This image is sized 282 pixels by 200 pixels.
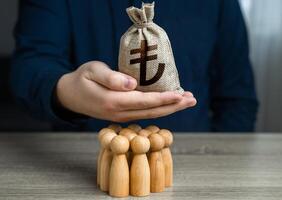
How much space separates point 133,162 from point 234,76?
0.56 metres

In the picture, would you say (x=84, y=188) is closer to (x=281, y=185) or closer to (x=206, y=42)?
(x=281, y=185)

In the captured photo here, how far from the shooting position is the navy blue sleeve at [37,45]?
32.5 inches

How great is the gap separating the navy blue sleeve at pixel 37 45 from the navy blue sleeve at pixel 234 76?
353 millimetres

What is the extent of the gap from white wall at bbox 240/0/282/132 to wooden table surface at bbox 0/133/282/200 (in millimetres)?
1187

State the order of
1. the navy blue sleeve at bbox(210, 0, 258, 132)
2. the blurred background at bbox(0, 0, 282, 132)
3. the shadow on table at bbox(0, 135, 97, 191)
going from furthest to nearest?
1. the blurred background at bbox(0, 0, 282, 132)
2. the navy blue sleeve at bbox(210, 0, 258, 132)
3. the shadow on table at bbox(0, 135, 97, 191)

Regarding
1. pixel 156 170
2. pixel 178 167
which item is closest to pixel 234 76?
pixel 178 167

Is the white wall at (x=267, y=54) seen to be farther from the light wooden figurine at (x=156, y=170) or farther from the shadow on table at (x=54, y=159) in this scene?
the light wooden figurine at (x=156, y=170)

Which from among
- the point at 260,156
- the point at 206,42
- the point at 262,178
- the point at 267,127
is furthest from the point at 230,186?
the point at 267,127

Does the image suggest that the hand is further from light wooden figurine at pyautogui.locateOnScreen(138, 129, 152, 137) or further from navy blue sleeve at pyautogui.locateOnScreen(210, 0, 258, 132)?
navy blue sleeve at pyautogui.locateOnScreen(210, 0, 258, 132)

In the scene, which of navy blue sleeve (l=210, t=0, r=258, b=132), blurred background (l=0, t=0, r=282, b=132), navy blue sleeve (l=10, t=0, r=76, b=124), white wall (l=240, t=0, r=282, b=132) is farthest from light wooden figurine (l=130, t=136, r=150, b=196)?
white wall (l=240, t=0, r=282, b=132)

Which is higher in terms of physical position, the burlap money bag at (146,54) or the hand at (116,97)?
the burlap money bag at (146,54)

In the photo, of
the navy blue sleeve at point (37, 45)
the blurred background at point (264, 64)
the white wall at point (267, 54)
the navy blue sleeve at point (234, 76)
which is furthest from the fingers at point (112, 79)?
the white wall at point (267, 54)

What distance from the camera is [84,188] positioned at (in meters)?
0.60

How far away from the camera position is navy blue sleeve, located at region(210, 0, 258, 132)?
3.43 feet
